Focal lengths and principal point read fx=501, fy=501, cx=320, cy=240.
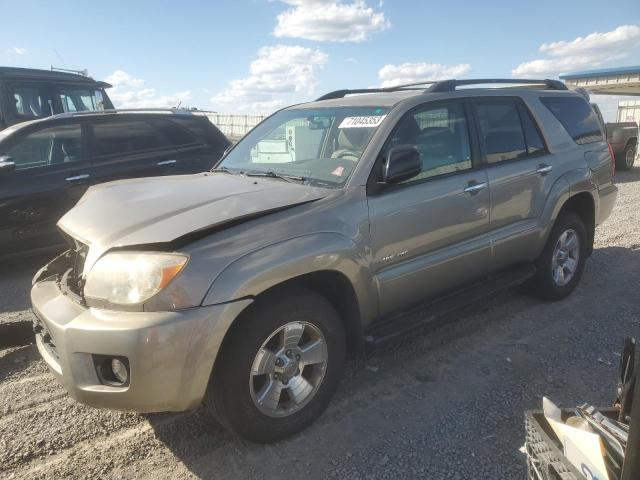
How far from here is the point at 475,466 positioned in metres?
2.50

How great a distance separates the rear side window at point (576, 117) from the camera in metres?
4.50

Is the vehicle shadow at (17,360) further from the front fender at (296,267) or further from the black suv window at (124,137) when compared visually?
the black suv window at (124,137)

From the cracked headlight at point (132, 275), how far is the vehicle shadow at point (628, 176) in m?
12.4

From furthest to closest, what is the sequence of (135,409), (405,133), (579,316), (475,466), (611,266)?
(611,266) → (579,316) → (405,133) → (475,466) → (135,409)

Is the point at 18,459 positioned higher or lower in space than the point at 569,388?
higher

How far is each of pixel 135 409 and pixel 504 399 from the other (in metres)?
2.13

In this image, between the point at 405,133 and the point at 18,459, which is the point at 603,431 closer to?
the point at 405,133

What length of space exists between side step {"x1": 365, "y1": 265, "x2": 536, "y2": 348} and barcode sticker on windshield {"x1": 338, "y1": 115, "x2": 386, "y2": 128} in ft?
4.04

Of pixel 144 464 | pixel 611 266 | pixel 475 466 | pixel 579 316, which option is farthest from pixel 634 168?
pixel 144 464

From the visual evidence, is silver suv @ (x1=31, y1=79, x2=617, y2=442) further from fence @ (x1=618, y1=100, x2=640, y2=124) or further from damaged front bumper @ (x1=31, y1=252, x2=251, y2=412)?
fence @ (x1=618, y1=100, x2=640, y2=124)

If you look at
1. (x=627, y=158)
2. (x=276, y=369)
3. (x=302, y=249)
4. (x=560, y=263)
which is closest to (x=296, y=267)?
(x=302, y=249)

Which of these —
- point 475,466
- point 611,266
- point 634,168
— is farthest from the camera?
point 634,168

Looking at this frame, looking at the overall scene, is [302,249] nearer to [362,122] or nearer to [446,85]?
[362,122]

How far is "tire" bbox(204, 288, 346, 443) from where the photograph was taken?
2.41 metres
